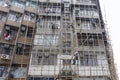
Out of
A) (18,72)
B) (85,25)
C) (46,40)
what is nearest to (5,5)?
(46,40)

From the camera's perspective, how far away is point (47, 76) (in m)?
10.8

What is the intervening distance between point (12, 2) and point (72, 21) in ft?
17.2

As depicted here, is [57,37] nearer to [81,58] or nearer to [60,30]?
[60,30]

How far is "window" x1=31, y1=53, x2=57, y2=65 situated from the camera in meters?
11.4

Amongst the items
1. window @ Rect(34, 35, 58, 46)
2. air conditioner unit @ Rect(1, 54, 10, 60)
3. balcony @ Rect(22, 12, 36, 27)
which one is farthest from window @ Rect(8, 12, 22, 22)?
air conditioner unit @ Rect(1, 54, 10, 60)

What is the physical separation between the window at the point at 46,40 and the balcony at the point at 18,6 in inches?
129

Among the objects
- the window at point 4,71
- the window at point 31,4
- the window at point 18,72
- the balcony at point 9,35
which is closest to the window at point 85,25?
the window at point 31,4

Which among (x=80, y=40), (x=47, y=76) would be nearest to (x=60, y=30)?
(x=80, y=40)

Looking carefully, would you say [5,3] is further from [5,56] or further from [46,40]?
[46,40]

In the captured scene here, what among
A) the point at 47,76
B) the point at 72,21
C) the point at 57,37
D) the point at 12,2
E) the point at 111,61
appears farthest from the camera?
the point at 12,2

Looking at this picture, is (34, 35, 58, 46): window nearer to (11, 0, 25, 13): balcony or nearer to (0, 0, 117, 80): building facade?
(0, 0, 117, 80): building facade

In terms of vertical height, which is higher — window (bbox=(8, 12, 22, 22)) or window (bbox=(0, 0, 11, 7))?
window (bbox=(0, 0, 11, 7))

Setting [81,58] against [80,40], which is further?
[80,40]

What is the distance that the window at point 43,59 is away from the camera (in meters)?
11.4
